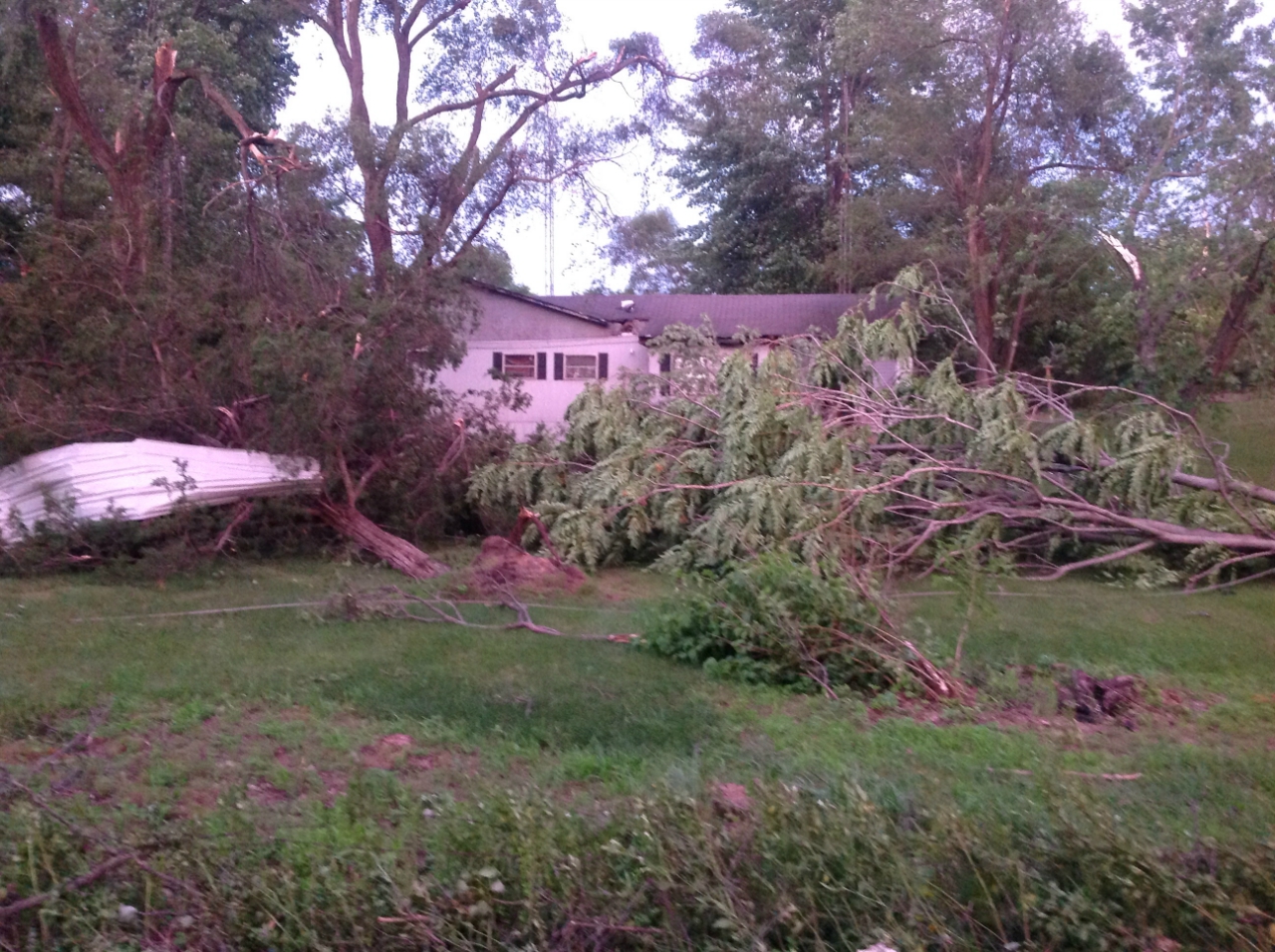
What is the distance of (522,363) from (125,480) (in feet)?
38.8

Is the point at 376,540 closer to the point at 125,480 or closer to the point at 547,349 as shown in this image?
the point at 125,480

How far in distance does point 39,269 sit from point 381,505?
14.0ft

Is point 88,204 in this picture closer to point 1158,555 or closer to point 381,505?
point 381,505

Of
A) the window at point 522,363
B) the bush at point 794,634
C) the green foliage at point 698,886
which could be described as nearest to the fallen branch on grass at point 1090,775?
the green foliage at point 698,886

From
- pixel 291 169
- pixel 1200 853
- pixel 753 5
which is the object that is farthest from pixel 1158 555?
pixel 753 5

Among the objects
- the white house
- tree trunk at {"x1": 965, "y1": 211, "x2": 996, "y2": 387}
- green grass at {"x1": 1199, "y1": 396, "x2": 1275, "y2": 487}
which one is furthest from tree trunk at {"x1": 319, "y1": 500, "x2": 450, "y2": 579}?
green grass at {"x1": 1199, "y1": 396, "x2": 1275, "y2": 487}

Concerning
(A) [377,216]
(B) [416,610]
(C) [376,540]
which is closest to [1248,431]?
(A) [377,216]

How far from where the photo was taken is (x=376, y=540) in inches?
466

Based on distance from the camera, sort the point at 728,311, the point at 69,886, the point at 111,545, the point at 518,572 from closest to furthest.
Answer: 1. the point at 69,886
2. the point at 518,572
3. the point at 111,545
4. the point at 728,311

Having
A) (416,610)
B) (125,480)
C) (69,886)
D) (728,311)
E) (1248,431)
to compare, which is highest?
(728,311)

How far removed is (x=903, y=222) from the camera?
21984mm

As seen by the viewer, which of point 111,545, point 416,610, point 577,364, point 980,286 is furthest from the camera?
point 577,364

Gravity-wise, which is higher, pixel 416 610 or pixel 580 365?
pixel 580 365

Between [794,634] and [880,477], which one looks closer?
[794,634]
